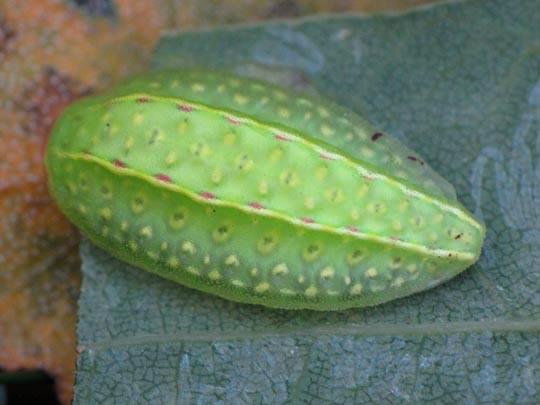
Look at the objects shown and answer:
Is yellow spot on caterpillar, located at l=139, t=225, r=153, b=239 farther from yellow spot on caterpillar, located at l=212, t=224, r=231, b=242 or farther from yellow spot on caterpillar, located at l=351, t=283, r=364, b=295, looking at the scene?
yellow spot on caterpillar, located at l=351, t=283, r=364, b=295

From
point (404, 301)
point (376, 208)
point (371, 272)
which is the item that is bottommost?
point (404, 301)

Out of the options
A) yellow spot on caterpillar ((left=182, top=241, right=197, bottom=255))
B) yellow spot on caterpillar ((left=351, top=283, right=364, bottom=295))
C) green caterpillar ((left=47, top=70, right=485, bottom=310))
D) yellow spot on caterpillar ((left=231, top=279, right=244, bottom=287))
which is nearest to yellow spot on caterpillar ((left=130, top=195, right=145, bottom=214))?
green caterpillar ((left=47, top=70, right=485, bottom=310))

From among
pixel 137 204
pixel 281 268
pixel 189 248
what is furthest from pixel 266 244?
pixel 137 204

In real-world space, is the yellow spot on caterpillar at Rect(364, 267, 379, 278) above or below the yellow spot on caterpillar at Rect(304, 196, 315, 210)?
below

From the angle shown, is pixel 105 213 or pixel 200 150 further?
pixel 105 213

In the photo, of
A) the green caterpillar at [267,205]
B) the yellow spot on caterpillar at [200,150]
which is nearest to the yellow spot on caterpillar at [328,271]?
the green caterpillar at [267,205]

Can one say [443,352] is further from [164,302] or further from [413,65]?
[413,65]

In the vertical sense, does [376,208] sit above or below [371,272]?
above

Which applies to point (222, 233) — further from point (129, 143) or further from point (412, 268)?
point (412, 268)
